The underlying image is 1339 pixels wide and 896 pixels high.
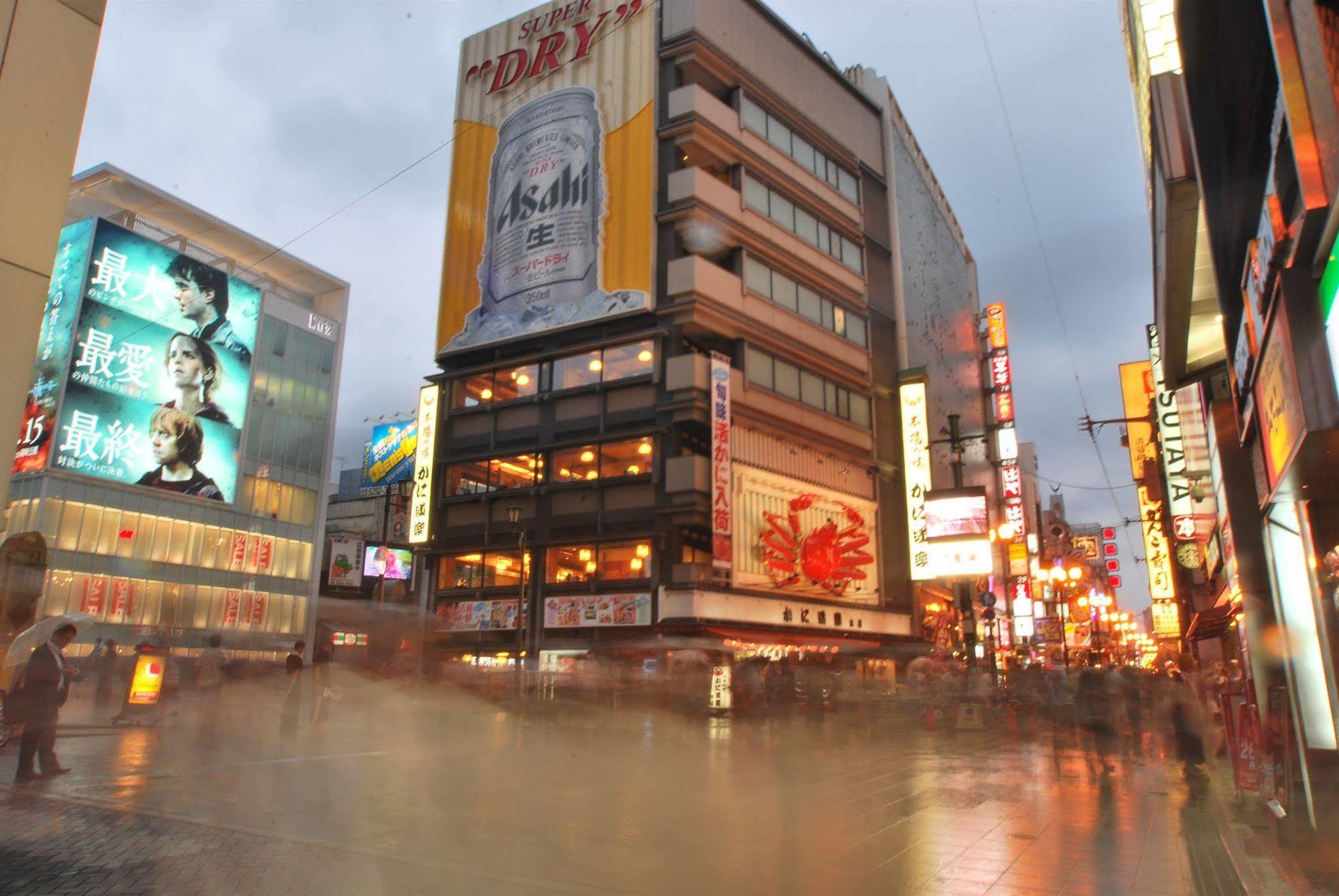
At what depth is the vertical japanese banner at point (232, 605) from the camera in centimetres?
5238

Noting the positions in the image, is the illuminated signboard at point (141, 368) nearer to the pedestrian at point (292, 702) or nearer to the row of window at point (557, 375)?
the row of window at point (557, 375)

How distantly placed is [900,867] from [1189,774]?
841cm

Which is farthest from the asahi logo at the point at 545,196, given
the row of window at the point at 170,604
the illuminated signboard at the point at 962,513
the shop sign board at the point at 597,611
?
the row of window at the point at 170,604

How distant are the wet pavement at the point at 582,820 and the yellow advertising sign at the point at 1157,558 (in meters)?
23.9

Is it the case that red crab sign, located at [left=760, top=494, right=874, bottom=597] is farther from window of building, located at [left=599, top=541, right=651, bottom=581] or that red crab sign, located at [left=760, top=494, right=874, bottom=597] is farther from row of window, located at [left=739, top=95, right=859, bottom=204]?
row of window, located at [left=739, top=95, right=859, bottom=204]

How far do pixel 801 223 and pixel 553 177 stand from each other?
37.5ft

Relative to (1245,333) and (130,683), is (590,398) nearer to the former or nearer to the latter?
(130,683)

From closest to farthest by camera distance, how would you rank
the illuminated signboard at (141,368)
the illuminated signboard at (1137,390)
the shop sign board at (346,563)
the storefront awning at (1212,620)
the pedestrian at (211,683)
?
the storefront awning at (1212,620) < the pedestrian at (211,683) < the illuminated signboard at (1137,390) < the illuminated signboard at (141,368) < the shop sign board at (346,563)

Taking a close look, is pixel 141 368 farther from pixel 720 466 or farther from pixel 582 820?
pixel 582 820

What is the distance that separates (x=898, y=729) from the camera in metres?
26.3

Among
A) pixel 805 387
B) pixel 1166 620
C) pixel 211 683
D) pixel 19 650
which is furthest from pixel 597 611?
pixel 1166 620

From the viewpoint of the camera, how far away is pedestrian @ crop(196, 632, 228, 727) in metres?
22.6

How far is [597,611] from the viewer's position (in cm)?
3253

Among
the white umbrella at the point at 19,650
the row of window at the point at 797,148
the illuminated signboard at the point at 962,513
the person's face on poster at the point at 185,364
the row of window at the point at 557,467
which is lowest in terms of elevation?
the white umbrella at the point at 19,650
